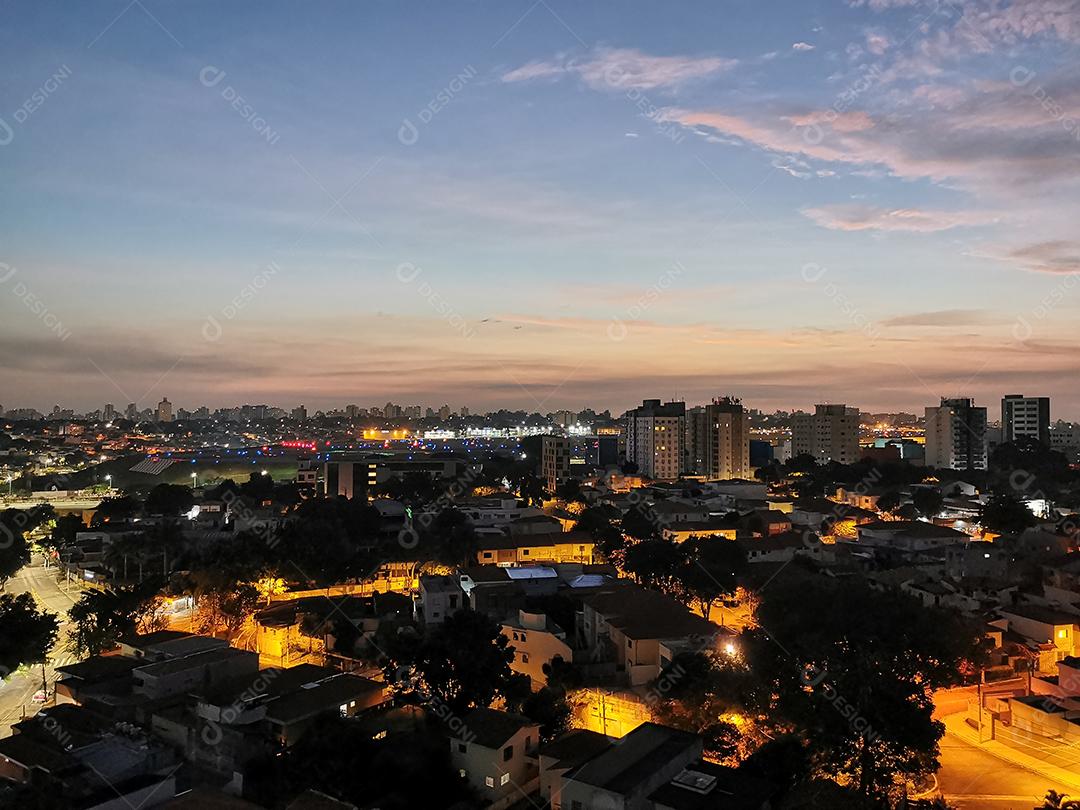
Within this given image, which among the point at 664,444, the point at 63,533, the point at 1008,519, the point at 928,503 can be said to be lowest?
the point at 63,533

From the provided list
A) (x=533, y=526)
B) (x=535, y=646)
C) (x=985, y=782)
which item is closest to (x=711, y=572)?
(x=535, y=646)

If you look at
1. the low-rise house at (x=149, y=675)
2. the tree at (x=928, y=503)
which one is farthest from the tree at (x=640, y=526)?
the low-rise house at (x=149, y=675)

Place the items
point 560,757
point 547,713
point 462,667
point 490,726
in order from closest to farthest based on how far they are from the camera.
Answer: point 560,757, point 490,726, point 547,713, point 462,667

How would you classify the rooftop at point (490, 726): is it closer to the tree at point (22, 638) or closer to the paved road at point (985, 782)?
the paved road at point (985, 782)

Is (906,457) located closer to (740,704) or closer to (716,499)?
(716,499)

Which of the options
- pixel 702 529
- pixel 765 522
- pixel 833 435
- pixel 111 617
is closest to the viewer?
pixel 111 617

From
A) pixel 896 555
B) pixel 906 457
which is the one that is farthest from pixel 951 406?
pixel 896 555

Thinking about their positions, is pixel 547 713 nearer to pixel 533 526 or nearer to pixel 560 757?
pixel 560 757
